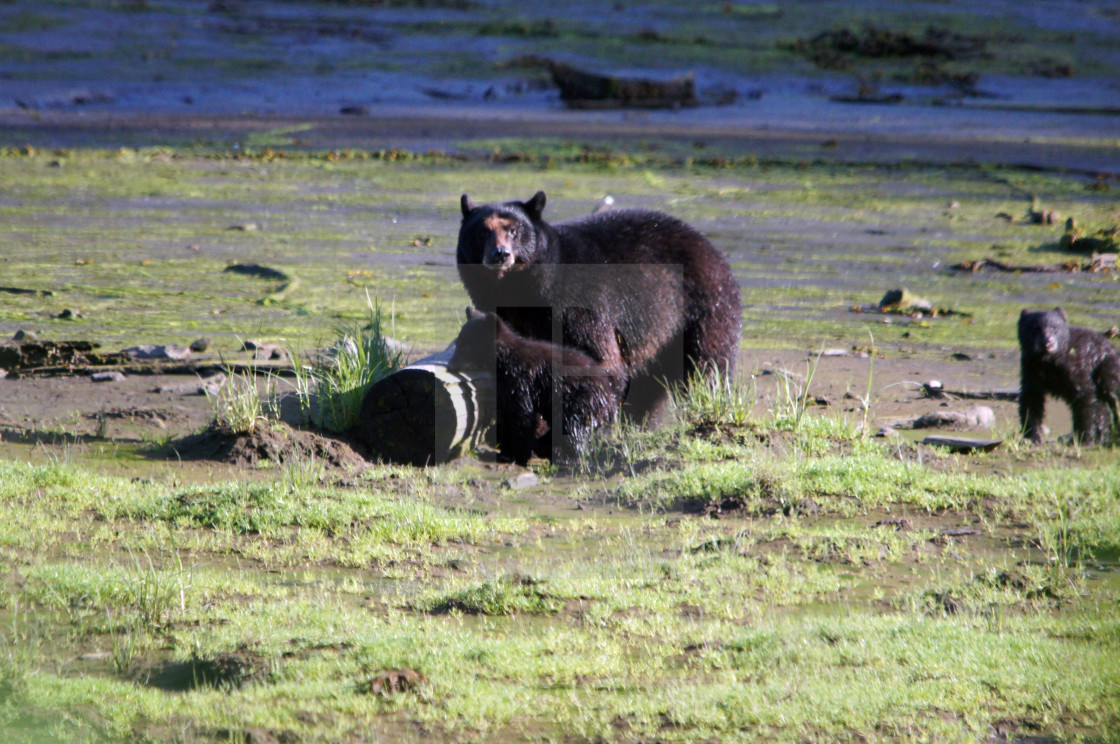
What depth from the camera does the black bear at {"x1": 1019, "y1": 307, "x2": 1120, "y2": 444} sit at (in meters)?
7.04

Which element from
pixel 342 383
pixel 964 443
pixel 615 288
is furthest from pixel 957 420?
pixel 342 383

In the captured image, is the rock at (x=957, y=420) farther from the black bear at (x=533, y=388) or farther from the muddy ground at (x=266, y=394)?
the black bear at (x=533, y=388)

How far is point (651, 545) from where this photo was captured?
516 cm

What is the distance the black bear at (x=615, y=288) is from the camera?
6.89 m

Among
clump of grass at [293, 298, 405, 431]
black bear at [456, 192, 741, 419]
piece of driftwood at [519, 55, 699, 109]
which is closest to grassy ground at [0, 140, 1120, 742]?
black bear at [456, 192, 741, 419]

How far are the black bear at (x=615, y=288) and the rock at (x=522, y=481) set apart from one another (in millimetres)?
980

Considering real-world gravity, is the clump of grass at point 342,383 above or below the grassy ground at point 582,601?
above

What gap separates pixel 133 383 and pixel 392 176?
8.69 m

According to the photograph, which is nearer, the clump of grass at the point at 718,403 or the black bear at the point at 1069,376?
the clump of grass at the point at 718,403

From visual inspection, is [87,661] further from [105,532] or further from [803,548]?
[803,548]

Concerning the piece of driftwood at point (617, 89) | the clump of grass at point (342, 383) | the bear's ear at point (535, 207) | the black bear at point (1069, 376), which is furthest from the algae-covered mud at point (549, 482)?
the piece of driftwood at point (617, 89)

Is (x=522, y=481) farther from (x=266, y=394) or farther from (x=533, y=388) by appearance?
(x=266, y=394)

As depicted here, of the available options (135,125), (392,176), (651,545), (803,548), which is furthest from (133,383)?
(135,125)

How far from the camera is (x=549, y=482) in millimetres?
6332
